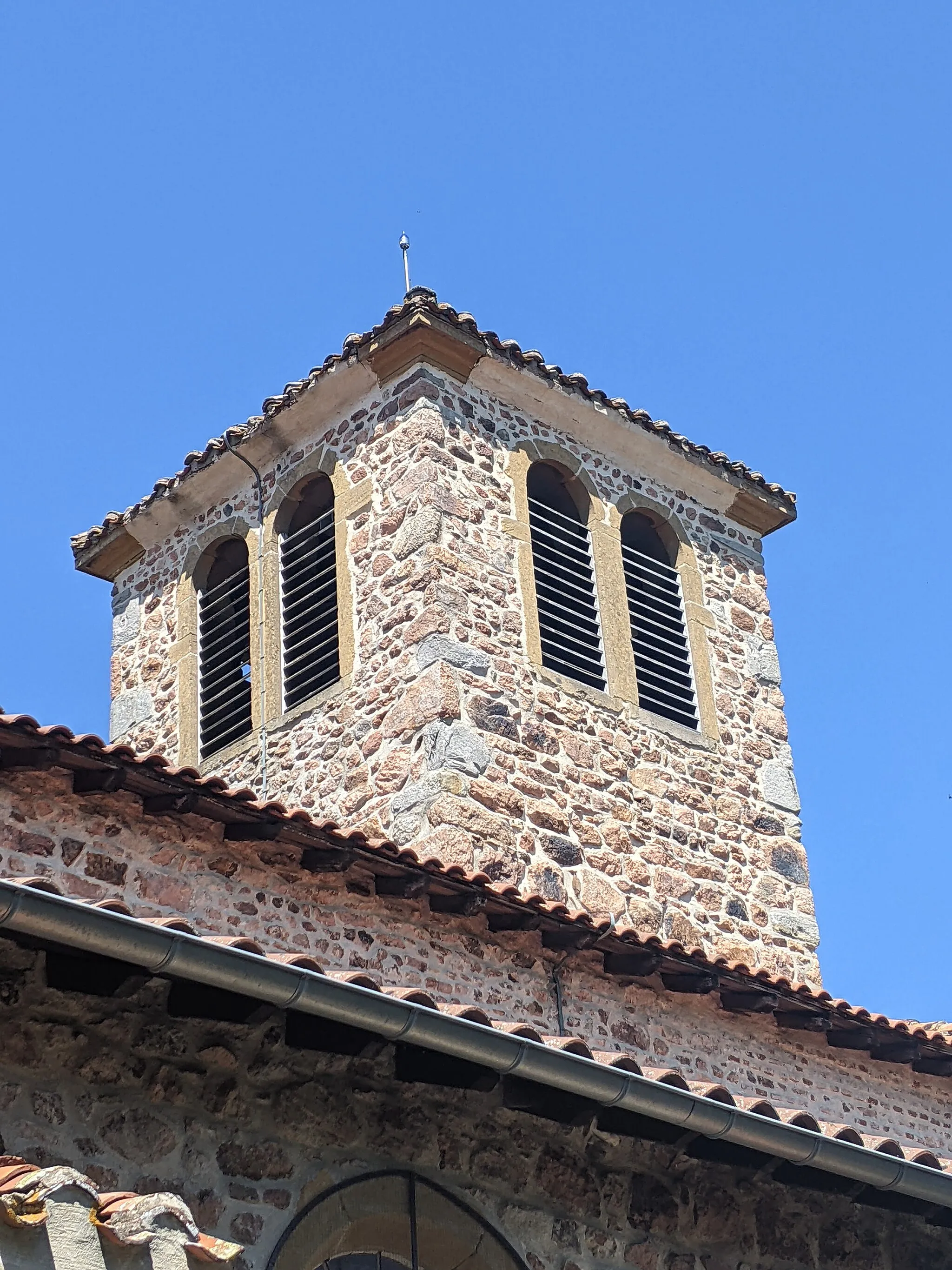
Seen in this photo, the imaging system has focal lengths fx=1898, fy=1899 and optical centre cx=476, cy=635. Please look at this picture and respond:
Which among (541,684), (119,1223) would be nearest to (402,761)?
(541,684)

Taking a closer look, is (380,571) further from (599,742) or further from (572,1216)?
(572,1216)

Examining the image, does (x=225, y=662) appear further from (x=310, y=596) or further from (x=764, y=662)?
(x=764, y=662)

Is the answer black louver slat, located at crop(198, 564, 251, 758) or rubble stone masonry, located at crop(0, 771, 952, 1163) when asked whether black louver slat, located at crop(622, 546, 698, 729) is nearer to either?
black louver slat, located at crop(198, 564, 251, 758)

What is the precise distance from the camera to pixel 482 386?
1343 centimetres

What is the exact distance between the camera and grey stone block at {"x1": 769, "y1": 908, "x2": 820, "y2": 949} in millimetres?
12984

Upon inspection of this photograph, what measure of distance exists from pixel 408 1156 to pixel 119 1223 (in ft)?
8.94

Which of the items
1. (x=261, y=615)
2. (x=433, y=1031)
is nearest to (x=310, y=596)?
(x=261, y=615)

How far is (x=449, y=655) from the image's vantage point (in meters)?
12.0

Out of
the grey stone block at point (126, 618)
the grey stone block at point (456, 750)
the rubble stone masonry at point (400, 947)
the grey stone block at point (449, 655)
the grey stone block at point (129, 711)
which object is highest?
the grey stone block at point (126, 618)

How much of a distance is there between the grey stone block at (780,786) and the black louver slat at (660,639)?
0.70 m

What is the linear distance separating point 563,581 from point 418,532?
4.05ft

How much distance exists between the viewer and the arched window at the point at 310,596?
12875 mm

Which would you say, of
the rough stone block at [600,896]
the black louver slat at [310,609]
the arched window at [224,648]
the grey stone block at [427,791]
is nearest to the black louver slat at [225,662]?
the arched window at [224,648]

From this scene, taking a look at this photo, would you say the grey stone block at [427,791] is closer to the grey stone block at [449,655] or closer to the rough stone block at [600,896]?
the grey stone block at [449,655]
